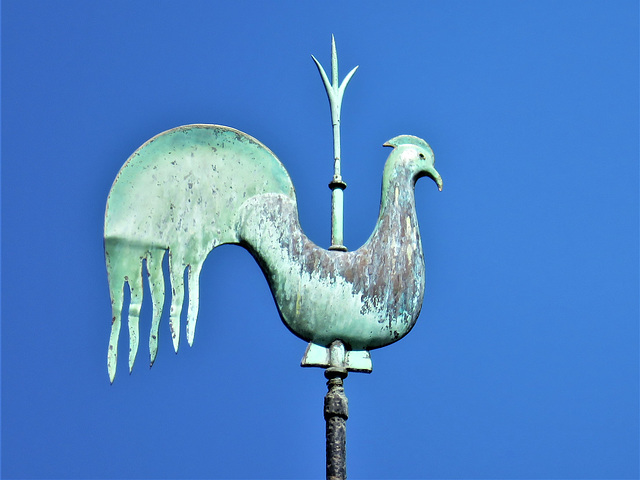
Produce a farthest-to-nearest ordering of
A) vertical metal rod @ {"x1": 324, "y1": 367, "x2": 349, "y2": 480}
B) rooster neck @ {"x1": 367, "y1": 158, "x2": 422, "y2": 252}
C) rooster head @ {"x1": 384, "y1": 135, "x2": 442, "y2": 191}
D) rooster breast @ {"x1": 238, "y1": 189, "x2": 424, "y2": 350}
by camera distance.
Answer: rooster head @ {"x1": 384, "y1": 135, "x2": 442, "y2": 191} < rooster neck @ {"x1": 367, "y1": 158, "x2": 422, "y2": 252} < rooster breast @ {"x1": 238, "y1": 189, "x2": 424, "y2": 350} < vertical metal rod @ {"x1": 324, "y1": 367, "x2": 349, "y2": 480}

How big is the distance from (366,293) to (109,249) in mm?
1185

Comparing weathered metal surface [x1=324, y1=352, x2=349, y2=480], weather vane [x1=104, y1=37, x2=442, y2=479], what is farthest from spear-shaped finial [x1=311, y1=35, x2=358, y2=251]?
weathered metal surface [x1=324, y1=352, x2=349, y2=480]

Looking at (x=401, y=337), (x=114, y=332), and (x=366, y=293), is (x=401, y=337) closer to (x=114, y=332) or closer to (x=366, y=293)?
(x=366, y=293)

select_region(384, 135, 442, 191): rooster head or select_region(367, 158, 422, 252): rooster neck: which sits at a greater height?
select_region(384, 135, 442, 191): rooster head

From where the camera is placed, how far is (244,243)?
681 centimetres

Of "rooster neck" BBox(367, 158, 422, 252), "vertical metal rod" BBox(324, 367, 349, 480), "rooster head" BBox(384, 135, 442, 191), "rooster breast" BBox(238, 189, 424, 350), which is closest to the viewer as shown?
"vertical metal rod" BBox(324, 367, 349, 480)

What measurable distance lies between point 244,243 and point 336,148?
67 cm

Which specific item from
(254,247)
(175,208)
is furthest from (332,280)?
(175,208)

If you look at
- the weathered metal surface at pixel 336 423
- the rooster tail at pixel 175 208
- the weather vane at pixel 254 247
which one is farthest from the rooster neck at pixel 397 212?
the weathered metal surface at pixel 336 423

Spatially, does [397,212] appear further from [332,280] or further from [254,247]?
[254,247]

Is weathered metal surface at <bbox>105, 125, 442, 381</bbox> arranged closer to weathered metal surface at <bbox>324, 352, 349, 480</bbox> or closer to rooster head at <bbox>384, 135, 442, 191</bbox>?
weathered metal surface at <bbox>324, 352, 349, 480</bbox>

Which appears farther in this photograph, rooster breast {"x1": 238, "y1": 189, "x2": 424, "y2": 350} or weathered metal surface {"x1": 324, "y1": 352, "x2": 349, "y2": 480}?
rooster breast {"x1": 238, "y1": 189, "x2": 424, "y2": 350}

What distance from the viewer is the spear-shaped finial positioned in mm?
6887

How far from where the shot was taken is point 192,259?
681cm
